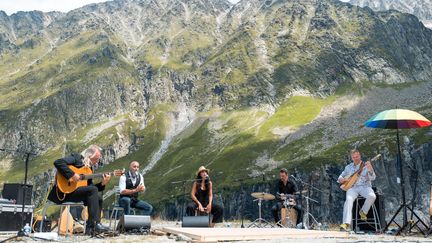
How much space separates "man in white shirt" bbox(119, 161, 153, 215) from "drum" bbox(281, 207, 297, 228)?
6230 millimetres

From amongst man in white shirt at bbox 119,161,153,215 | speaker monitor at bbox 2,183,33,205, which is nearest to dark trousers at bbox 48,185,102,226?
man in white shirt at bbox 119,161,153,215

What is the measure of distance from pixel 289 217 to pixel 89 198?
10.1m

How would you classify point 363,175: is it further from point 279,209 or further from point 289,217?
point 279,209

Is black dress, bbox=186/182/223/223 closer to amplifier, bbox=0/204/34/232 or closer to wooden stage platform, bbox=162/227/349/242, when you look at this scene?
wooden stage platform, bbox=162/227/349/242

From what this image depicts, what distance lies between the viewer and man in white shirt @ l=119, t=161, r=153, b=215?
16797 mm

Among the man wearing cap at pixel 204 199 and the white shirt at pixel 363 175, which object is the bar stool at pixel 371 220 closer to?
the white shirt at pixel 363 175

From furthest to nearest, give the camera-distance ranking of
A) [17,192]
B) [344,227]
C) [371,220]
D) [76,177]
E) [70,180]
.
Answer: [17,192] → [371,220] → [344,227] → [70,180] → [76,177]

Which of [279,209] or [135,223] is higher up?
[279,209]

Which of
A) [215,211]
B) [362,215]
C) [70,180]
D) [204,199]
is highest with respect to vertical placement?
[70,180]

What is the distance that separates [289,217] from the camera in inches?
781

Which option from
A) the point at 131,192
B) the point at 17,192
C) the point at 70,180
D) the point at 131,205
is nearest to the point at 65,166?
the point at 70,180

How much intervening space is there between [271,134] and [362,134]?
4736 cm

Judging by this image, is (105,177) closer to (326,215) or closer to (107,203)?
(326,215)

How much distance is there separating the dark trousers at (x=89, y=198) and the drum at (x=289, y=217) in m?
9.46
